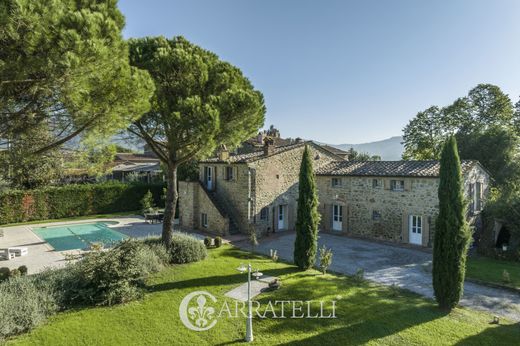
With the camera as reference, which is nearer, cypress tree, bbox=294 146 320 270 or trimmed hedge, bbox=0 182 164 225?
cypress tree, bbox=294 146 320 270

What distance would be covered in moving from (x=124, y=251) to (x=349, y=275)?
1052 cm

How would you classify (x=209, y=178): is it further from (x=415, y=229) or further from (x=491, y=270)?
(x=491, y=270)

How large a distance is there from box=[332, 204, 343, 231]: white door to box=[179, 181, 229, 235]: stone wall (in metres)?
8.94

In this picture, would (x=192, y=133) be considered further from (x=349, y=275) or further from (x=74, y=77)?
(x=349, y=275)

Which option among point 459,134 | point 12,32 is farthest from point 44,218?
point 459,134

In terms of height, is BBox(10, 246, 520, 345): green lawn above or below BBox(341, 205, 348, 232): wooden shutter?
below

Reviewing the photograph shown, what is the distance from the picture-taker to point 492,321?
1079 centimetres

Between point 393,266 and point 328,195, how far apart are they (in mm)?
9483

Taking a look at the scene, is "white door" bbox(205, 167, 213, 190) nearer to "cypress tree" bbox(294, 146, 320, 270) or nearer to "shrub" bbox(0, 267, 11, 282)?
"cypress tree" bbox(294, 146, 320, 270)

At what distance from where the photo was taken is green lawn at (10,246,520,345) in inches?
354

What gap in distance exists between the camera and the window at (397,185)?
2177 centimetres

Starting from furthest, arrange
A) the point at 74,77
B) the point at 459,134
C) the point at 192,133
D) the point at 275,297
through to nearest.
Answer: the point at 459,134 < the point at 192,133 < the point at 275,297 < the point at 74,77

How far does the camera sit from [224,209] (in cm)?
2472

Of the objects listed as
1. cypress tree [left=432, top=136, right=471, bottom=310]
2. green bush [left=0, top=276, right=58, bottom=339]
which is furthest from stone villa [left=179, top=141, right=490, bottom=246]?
green bush [left=0, top=276, right=58, bottom=339]
